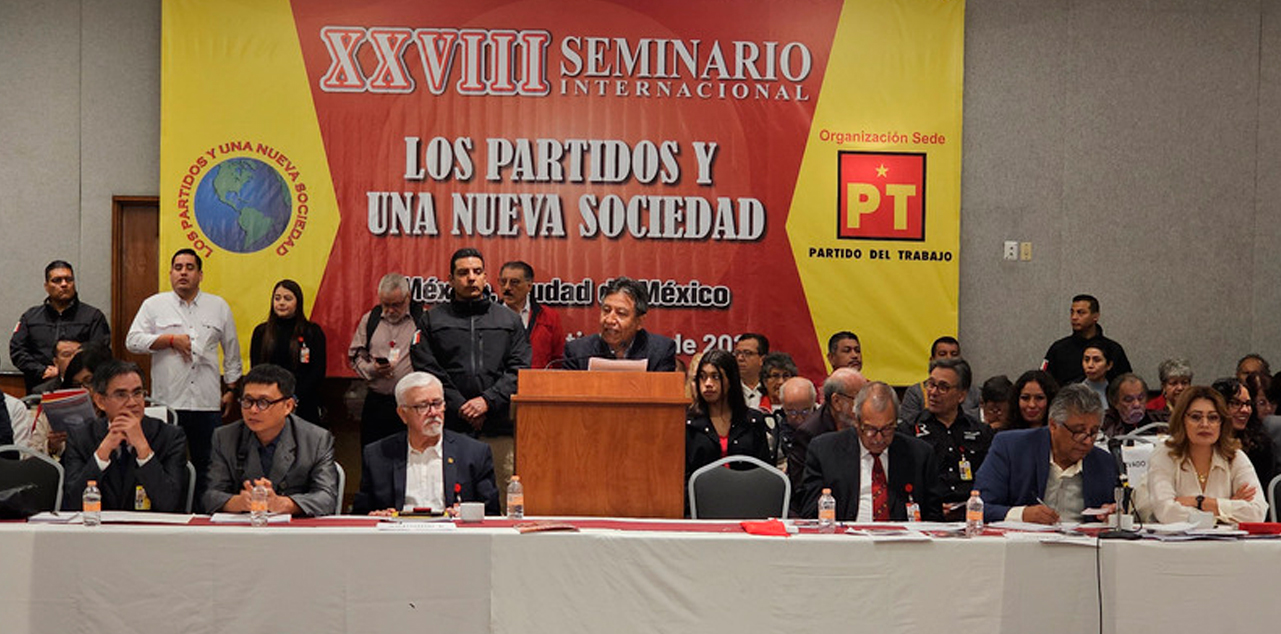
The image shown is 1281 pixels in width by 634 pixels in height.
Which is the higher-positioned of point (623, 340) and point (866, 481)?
point (623, 340)

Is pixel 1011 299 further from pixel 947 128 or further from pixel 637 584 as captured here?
pixel 637 584

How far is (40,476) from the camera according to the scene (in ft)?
16.0

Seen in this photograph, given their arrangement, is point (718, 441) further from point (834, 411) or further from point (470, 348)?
point (470, 348)

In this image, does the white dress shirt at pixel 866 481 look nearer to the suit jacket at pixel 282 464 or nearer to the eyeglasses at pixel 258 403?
the suit jacket at pixel 282 464

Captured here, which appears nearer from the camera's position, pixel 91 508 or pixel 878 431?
pixel 91 508

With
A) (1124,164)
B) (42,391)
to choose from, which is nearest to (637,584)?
(42,391)

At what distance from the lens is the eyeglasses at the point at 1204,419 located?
4938mm

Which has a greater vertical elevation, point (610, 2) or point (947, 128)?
point (610, 2)

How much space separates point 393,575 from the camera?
4039mm

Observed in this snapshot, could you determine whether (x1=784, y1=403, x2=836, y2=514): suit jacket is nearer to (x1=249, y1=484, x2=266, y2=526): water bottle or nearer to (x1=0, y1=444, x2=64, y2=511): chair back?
(x1=249, y1=484, x2=266, y2=526): water bottle

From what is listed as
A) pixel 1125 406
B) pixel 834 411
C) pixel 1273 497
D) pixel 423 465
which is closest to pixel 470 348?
pixel 423 465

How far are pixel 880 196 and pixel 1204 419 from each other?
3.61 m

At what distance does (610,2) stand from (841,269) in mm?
2201

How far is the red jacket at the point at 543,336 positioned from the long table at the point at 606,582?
11.5 feet
